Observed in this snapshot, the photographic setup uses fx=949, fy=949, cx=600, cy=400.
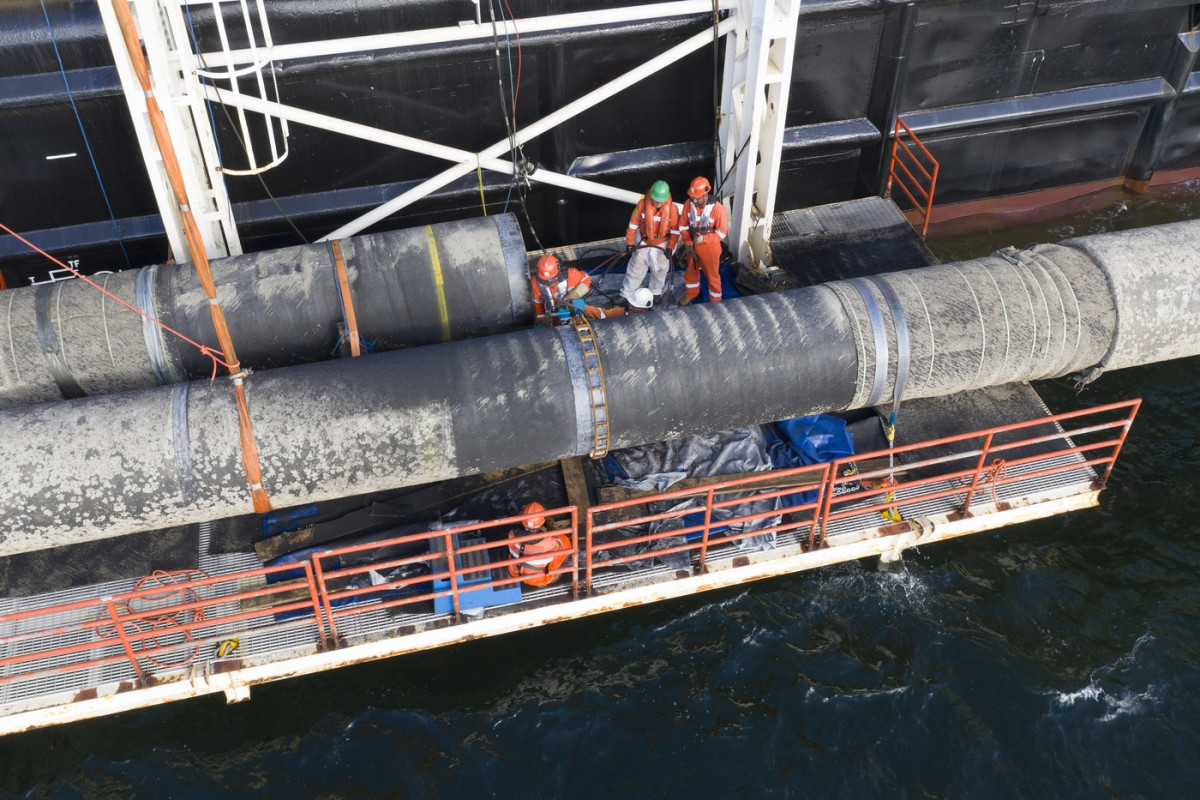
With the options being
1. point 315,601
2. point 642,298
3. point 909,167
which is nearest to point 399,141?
point 642,298

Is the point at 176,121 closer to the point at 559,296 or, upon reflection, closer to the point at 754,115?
the point at 559,296

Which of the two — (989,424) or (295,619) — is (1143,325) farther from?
(295,619)

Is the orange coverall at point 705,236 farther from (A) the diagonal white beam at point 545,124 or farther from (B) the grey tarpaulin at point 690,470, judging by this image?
(B) the grey tarpaulin at point 690,470

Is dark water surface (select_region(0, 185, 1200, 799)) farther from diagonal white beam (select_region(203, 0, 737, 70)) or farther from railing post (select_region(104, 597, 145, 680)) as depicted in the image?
diagonal white beam (select_region(203, 0, 737, 70))

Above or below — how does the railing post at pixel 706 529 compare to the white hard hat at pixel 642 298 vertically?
below

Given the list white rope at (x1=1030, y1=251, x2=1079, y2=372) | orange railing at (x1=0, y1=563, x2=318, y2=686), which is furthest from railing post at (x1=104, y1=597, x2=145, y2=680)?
white rope at (x1=1030, y1=251, x2=1079, y2=372)

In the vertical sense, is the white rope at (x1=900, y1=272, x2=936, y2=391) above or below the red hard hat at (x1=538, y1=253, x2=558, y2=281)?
below

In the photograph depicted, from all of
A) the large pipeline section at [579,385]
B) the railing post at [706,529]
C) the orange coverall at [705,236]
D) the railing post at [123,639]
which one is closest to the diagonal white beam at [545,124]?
the orange coverall at [705,236]
